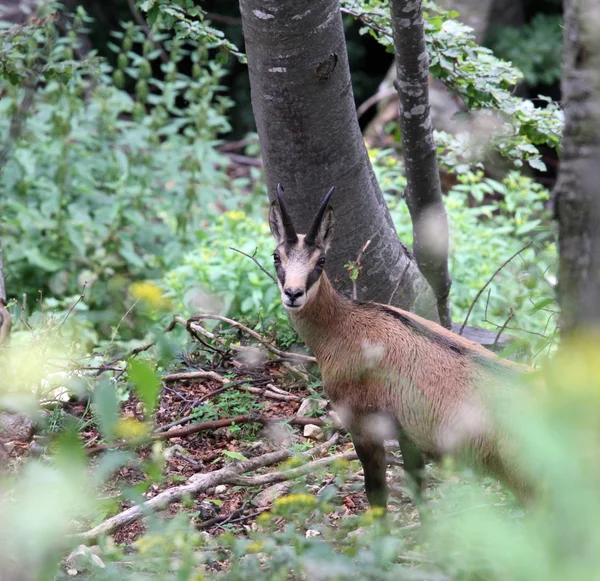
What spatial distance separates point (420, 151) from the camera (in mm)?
4473

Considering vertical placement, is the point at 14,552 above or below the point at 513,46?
above

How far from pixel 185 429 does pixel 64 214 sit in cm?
428

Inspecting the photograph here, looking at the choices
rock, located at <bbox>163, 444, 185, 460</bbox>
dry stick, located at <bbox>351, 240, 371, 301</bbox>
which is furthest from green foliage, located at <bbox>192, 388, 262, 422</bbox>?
dry stick, located at <bbox>351, 240, 371, 301</bbox>

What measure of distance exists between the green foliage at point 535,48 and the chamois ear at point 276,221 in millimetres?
7370

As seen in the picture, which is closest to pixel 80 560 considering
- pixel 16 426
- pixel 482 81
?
pixel 16 426

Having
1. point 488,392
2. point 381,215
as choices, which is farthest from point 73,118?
point 488,392

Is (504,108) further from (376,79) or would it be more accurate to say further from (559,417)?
(376,79)

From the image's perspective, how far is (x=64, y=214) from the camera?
25.6 feet

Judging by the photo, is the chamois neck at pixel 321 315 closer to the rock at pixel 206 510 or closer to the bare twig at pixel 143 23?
the rock at pixel 206 510

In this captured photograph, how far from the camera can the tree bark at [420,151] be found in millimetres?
4027

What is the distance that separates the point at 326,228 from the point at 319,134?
0.64 meters

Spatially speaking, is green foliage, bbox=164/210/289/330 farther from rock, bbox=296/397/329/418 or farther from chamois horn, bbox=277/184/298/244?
chamois horn, bbox=277/184/298/244

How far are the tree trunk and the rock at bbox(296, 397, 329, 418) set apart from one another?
0.69 meters

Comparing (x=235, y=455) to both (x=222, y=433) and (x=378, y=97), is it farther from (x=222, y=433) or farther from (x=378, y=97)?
(x=378, y=97)
